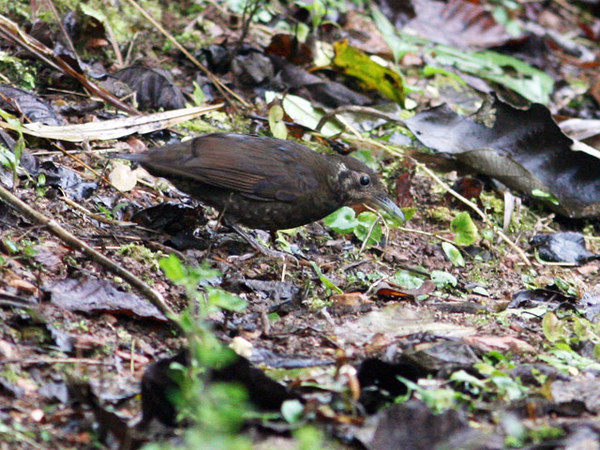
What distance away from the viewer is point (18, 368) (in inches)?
115

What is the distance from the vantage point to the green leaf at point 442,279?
4734 millimetres

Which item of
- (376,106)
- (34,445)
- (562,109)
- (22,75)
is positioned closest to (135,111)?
(22,75)

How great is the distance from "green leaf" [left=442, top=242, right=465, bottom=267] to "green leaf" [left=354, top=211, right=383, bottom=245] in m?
0.43

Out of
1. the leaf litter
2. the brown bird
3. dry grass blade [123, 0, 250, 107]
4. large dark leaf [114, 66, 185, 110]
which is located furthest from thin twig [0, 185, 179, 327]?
dry grass blade [123, 0, 250, 107]

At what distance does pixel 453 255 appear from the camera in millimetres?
5133

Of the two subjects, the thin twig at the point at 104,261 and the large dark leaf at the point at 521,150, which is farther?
the large dark leaf at the point at 521,150

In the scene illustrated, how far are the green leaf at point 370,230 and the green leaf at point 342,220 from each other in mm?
40

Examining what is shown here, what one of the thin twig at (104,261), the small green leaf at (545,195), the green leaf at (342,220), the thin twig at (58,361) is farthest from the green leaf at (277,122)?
the thin twig at (58,361)

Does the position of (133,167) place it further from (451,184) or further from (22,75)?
(451,184)

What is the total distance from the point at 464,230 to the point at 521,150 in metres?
1.14

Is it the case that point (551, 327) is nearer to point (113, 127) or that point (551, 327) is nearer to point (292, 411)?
point (292, 411)

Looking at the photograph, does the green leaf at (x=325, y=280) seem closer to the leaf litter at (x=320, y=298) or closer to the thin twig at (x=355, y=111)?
the leaf litter at (x=320, y=298)

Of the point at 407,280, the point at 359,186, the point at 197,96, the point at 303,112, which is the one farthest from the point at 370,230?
the point at 197,96

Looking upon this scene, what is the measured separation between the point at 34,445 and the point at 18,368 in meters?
0.50
